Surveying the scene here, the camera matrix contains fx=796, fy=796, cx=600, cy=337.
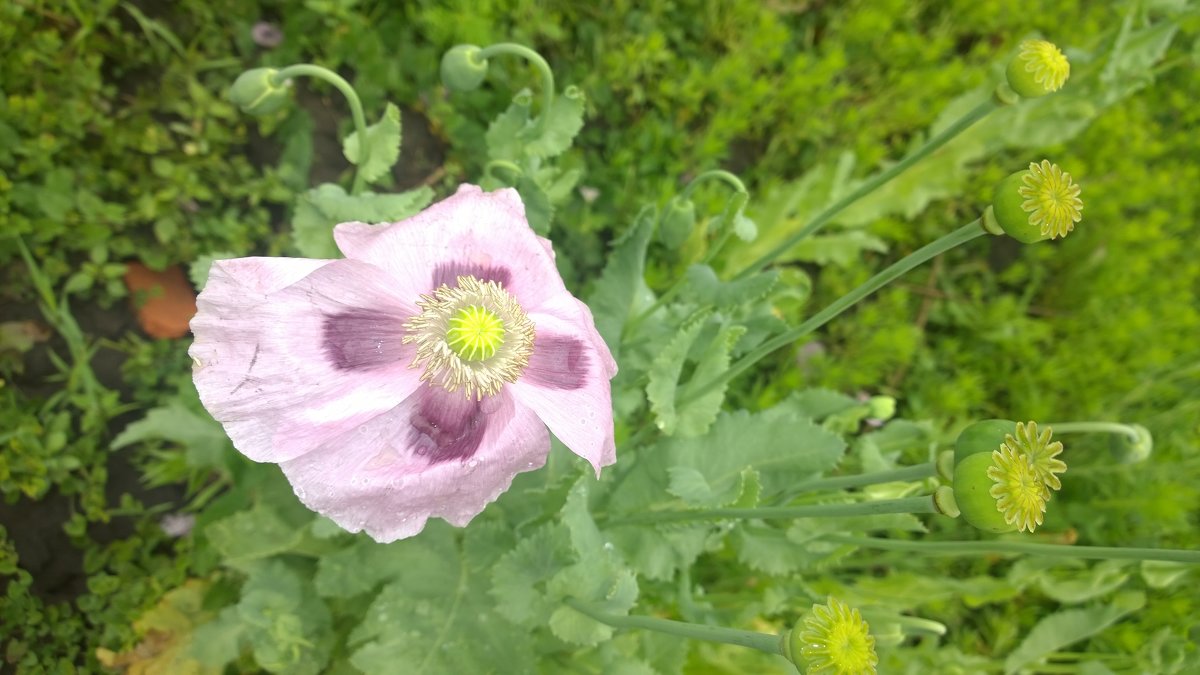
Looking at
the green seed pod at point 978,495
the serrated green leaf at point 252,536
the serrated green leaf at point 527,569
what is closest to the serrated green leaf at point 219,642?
the serrated green leaf at point 252,536

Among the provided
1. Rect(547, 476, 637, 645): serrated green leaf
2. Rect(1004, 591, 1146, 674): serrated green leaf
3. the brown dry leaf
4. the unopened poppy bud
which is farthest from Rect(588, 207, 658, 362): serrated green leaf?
Rect(1004, 591, 1146, 674): serrated green leaf

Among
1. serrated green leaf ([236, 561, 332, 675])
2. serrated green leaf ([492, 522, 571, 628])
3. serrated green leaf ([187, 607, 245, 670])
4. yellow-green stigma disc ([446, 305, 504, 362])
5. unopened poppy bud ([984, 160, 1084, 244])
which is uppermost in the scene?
unopened poppy bud ([984, 160, 1084, 244])

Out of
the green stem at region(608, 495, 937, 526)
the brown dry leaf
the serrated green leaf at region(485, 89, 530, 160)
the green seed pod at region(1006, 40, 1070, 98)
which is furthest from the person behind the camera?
the brown dry leaf

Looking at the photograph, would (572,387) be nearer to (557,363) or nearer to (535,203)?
(557,363)

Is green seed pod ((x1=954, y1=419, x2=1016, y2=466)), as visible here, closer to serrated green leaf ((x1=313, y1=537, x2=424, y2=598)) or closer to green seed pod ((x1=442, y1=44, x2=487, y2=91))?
green seed pod ((x1=442, y1=44, x2=487, y2=91))

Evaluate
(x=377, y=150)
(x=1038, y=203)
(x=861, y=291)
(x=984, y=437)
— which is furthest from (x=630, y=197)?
(x=984, y=437)
